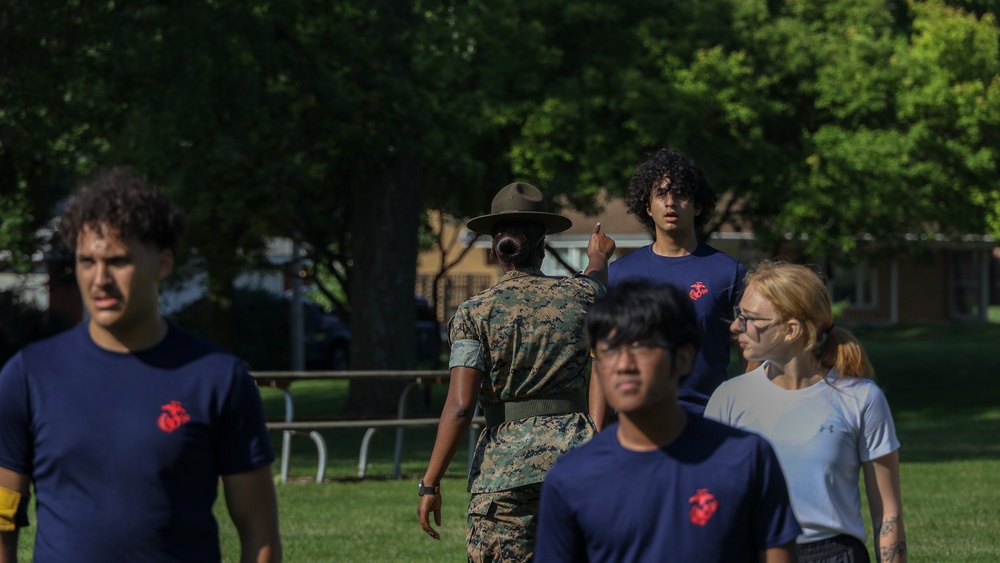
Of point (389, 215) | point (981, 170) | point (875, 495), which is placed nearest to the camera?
point (875, 495)

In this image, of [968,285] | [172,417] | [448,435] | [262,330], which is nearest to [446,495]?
[448,435]

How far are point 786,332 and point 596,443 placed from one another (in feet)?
3.81

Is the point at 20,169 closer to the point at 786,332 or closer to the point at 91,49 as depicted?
the point at 91,49

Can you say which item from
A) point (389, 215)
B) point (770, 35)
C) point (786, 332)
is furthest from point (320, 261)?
point (786, 332)

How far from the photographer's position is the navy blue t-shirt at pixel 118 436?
2.91 m

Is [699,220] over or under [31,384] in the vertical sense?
over

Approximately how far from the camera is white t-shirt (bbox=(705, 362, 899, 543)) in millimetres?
3750

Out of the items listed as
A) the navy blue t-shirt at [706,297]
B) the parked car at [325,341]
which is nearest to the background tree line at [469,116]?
the parked car at [325,341]

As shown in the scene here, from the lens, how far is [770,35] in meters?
22.6

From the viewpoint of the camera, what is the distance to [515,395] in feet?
15.8

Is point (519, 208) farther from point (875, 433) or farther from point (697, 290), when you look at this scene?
point (875, 433)

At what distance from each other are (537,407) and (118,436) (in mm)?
2135

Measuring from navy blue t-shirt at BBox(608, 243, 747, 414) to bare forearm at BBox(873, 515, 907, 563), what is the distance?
142 centimetres

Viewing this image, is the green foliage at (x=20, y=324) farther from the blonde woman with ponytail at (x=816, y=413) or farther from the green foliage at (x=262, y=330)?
the blonde woman with ponytail at (x=816, y=413)
